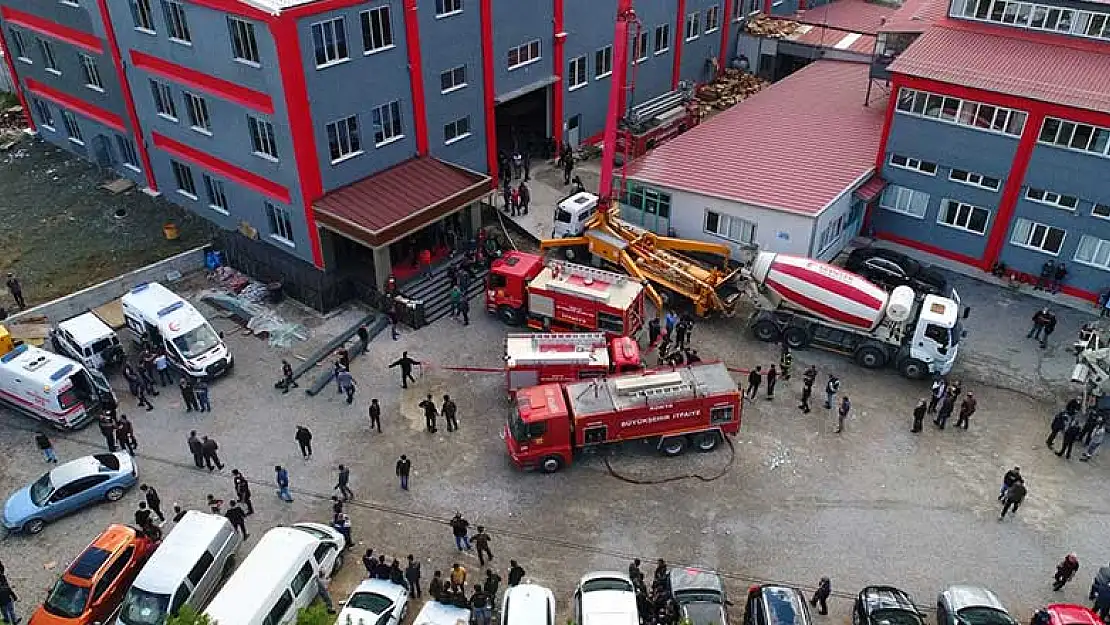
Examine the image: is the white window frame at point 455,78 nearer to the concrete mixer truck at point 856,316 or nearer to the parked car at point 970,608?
the concrete mixer truck at point 856,316

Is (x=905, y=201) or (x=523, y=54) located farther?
(x=523, y=54)

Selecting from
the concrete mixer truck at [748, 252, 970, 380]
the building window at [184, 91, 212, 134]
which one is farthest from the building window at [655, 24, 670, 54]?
the building window at [184, 91, 212, 134]

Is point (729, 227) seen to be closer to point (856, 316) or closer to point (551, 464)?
point (856, 316)

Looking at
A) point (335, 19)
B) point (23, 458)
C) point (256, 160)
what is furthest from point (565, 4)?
point (23, 458)

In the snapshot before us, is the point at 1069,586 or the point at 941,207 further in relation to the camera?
the point at 941,207

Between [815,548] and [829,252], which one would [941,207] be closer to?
[829,252]

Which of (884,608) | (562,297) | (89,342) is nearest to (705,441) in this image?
(884,608)

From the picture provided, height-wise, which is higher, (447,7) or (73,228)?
(447,7)
